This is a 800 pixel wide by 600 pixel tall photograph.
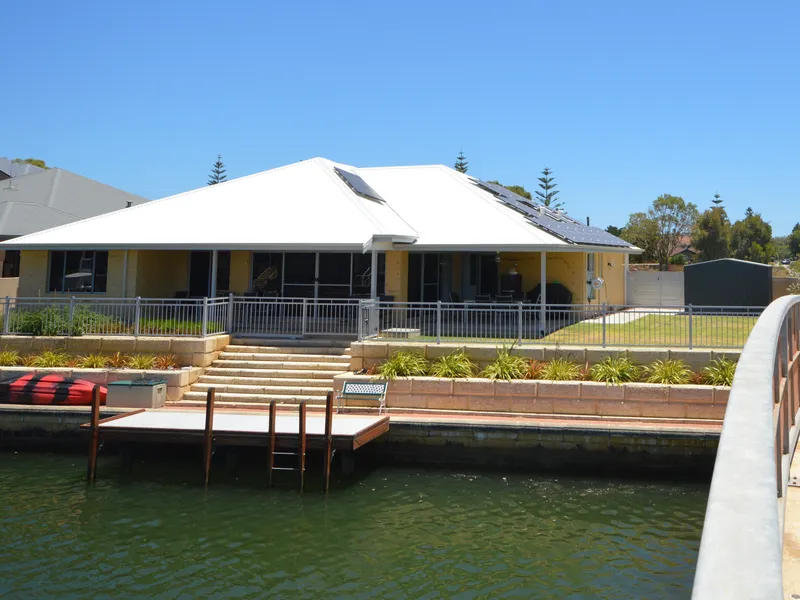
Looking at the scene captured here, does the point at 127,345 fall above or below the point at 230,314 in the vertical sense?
below

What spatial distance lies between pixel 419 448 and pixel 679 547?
5573mm

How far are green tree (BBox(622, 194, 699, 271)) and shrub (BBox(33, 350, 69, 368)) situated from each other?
55.7 metres

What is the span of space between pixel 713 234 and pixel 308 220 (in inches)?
2191

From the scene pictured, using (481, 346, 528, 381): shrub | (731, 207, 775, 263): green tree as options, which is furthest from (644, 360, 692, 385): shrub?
(731, 207, 775, 263): green tree

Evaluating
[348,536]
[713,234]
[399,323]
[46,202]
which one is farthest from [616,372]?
[713,234]

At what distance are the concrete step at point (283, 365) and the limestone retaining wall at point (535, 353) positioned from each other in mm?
541

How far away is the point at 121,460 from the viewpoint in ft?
45.6

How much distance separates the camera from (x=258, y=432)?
13.0m

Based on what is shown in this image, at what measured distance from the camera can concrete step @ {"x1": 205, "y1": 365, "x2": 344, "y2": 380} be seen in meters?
17.0

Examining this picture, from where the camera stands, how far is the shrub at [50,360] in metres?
17.3

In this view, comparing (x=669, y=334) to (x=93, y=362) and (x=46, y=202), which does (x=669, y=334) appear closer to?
(x=93, y=362)

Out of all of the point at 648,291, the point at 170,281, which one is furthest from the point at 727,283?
the point at 170,281

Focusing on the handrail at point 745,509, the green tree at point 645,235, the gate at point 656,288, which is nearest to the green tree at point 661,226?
the green tree at point 645,235

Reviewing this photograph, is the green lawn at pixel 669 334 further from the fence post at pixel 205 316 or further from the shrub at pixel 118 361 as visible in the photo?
the shrub at pixel 118 361
